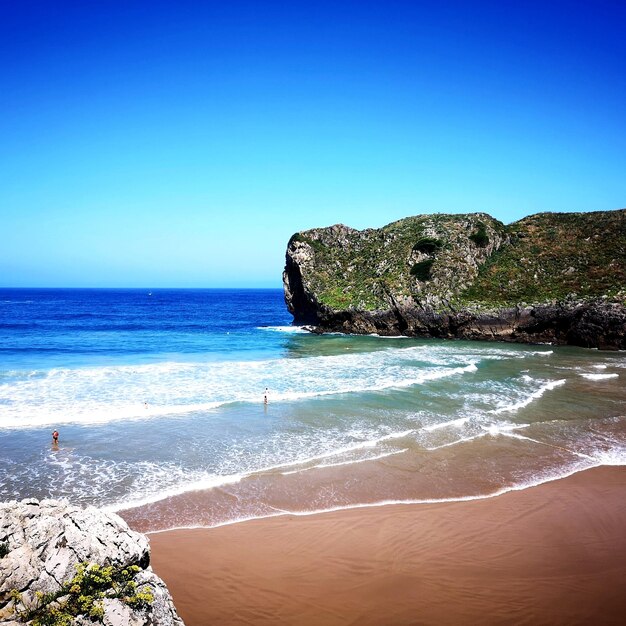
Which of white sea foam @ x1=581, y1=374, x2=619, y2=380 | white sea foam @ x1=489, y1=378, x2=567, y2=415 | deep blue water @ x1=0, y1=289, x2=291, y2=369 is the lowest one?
white sea foam @ x1=489, y1=378, x2=567, y2=415

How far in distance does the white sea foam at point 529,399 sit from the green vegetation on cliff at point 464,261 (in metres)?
21.3

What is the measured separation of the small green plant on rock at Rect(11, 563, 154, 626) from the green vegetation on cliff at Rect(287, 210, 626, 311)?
48.1 meters

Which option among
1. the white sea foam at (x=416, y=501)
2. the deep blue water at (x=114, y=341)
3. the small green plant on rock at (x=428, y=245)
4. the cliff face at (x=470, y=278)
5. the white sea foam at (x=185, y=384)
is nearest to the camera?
the white sea foam at (x=416, y=501)

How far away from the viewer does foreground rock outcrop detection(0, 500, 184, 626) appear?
21.4 feet

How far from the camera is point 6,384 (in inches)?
1107

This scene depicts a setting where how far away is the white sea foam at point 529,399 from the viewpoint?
23656 mm

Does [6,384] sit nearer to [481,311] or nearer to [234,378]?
[234,378]

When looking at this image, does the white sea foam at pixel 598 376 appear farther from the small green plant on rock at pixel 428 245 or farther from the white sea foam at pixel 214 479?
the small green plant on rock at pixel 428 245

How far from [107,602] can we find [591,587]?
1007cm

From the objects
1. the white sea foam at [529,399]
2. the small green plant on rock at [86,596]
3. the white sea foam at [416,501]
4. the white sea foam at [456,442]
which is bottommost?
the white sea foam at [416,501]

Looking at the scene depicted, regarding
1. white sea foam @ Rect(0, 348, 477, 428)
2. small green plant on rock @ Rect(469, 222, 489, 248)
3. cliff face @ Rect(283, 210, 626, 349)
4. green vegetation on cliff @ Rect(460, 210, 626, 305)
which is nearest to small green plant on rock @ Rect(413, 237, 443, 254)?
cliff face @ Rect(283, 210, 626, 349)

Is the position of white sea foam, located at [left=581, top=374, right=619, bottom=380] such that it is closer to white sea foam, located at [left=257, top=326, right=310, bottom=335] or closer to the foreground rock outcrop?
the foreground rock outcrop

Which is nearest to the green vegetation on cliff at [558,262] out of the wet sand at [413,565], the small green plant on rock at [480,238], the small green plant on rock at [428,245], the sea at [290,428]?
the small green plant on rock at [480,238]

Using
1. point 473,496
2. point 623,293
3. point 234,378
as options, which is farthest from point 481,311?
point 473,496
